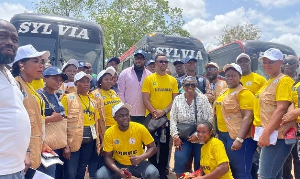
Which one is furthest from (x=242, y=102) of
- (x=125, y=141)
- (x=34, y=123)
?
(x=34, y=123)

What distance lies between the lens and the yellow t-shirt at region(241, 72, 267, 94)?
4820 mm

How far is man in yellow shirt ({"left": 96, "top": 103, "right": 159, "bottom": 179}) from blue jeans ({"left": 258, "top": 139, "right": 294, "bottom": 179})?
54.5 inches

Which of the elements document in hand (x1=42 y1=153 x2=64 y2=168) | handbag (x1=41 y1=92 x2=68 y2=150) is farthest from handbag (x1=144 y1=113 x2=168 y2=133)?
document in hand (x1=42 y1=153 x2=64 y2=168)

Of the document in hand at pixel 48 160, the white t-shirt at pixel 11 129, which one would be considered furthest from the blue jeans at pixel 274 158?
the white t-shirt at pixel 11 129

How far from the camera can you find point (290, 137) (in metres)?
3.28

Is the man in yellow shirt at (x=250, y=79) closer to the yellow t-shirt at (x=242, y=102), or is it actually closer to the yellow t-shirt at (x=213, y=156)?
the yellow t-shirt at (x=242, y=102)

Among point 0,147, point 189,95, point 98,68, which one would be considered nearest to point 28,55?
point 0,147

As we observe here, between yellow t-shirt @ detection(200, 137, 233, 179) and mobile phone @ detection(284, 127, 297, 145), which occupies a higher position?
mobile phone @ detection(284, 127, 297, 145)

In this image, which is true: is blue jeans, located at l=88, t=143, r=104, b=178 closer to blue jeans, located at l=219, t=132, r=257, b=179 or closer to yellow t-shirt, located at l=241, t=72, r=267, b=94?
blue jeans, located at l=219, t=132, r=257, b=179

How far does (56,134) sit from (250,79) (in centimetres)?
290

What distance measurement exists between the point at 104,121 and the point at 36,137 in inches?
71.3

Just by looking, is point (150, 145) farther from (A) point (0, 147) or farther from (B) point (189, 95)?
(A) point (0, 147)

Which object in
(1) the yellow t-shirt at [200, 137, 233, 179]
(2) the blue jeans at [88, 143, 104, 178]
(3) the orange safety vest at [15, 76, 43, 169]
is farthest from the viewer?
(2) the blue jeans at [88, 143, 104, 178]

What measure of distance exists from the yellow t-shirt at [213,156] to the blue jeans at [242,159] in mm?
180
